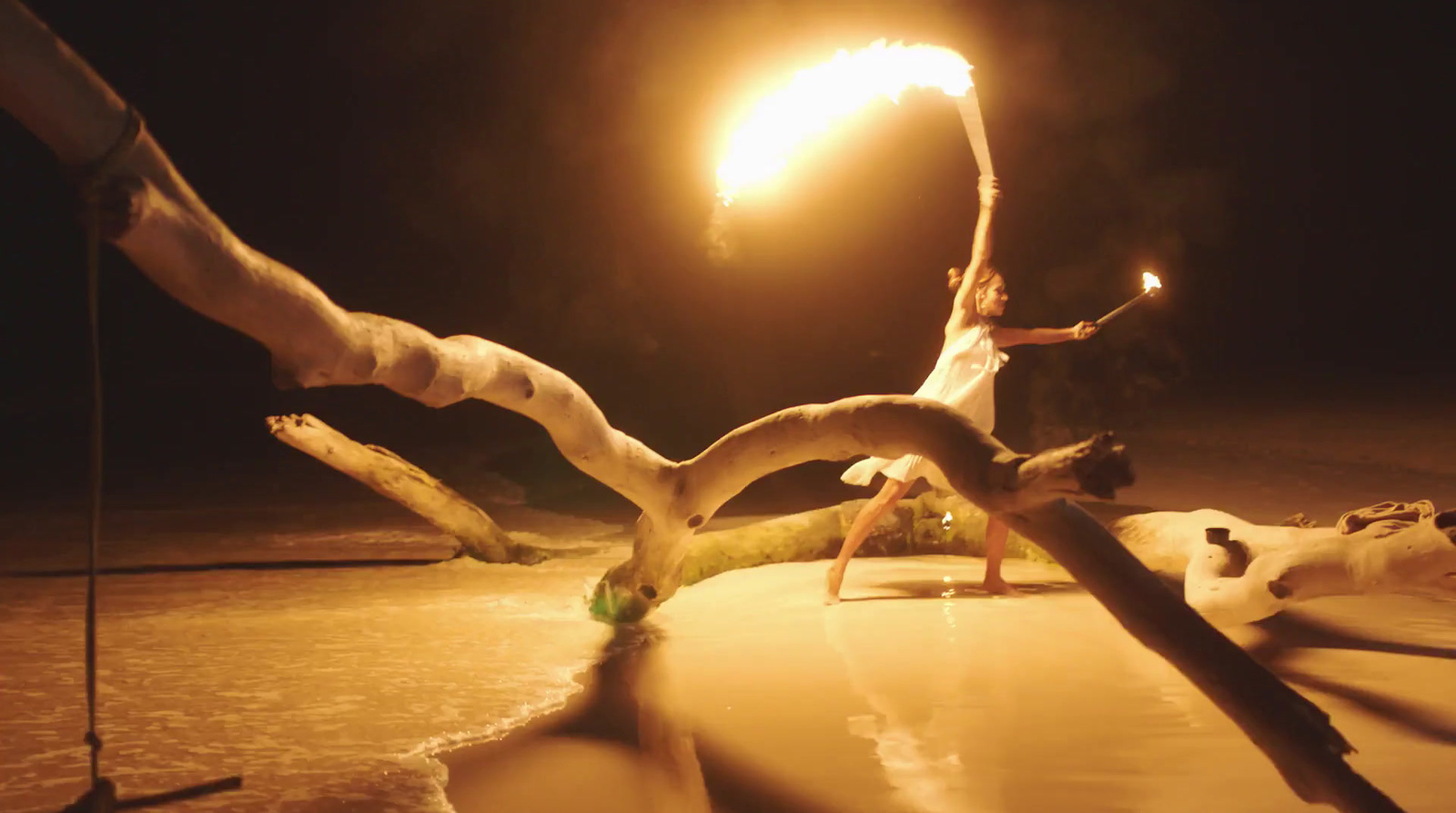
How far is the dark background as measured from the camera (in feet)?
52.2

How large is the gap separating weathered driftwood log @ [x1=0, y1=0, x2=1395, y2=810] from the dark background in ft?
28.7

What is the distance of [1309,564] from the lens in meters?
5.34

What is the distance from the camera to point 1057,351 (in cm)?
1794

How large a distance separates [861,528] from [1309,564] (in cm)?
250

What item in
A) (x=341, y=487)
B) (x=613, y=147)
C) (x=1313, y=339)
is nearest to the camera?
(x=341, y=487)

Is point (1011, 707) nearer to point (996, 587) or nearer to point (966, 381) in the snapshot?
point (996, 587)

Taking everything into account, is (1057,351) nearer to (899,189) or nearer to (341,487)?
(899,189)

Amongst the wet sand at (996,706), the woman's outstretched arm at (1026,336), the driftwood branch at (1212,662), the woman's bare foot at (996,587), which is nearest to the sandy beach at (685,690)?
the wet sand at (996,706)

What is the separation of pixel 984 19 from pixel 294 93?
34.7 ft

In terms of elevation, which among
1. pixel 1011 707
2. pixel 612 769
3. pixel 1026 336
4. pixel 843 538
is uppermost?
pixel 1026 336

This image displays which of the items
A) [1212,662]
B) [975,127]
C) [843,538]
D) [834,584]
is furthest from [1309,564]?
[843,538]

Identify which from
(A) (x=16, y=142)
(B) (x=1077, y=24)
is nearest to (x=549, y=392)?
(B) (x=1077, y=24)

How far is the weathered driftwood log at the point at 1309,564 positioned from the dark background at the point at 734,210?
8.62 meters

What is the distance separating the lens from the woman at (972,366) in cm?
698
